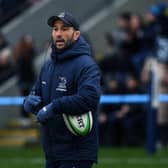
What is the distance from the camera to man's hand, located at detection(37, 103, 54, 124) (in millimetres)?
8070

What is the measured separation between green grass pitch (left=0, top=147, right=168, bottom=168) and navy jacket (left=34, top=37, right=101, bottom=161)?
18.8 ft

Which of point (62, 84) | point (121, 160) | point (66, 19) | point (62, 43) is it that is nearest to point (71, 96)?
point (62, 84)

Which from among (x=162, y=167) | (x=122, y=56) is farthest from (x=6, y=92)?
(x=162, y=167)

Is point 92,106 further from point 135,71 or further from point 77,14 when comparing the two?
point 77,14

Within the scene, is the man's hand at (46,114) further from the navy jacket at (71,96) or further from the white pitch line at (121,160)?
the white pitch line at (121,160)

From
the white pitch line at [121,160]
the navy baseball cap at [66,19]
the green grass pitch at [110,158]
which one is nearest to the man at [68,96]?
the navy baseball cap at [66,19]

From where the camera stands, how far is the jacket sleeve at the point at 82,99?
805 cm

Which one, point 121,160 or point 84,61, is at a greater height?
point 84,61

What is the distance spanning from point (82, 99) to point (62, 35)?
0.62 m

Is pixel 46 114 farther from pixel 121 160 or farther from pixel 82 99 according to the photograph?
pixel 121 160

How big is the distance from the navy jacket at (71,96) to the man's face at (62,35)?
2.6 inches

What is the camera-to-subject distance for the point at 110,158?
50.8 ft

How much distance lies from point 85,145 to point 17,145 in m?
11.3

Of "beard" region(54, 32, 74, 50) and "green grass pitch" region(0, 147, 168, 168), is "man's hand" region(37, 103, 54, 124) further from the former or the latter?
"green grass pitch" region(0, 147, 168, 168)
